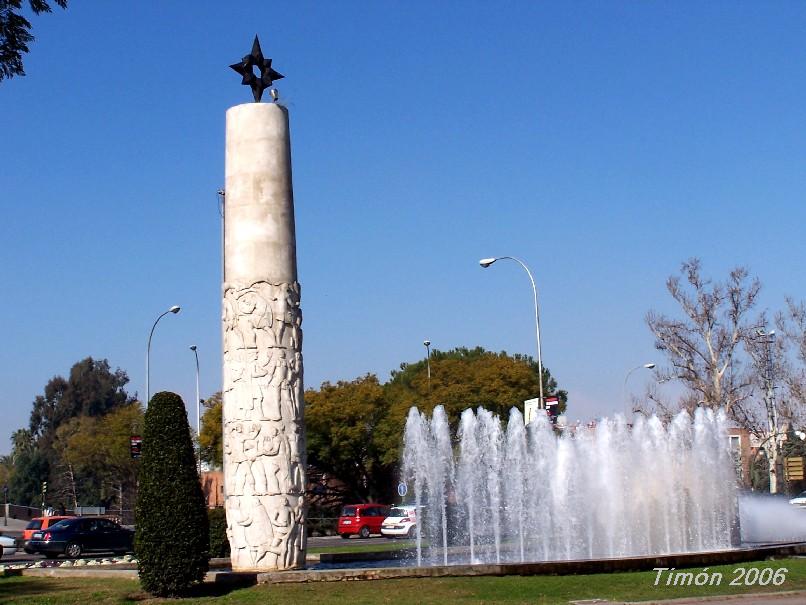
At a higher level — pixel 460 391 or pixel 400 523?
pixel 460 391

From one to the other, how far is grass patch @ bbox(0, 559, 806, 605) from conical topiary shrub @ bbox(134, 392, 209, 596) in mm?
424

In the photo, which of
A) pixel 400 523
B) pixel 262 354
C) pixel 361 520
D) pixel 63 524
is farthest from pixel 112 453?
pixel 262 354

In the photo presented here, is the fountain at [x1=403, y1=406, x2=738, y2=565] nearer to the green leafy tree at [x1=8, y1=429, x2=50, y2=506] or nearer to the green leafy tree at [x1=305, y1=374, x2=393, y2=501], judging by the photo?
the green leafy tree at [x1=305, y1=374, x2=393, y2=501]

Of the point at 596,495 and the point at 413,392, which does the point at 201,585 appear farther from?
the point at 413,392

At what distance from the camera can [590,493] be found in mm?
26172

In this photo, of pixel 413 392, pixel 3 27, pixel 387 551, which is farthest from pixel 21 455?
pixel 3 27

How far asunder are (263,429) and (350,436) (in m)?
39.0

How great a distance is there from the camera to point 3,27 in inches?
703

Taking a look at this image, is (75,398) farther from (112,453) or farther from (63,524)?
(63,524)

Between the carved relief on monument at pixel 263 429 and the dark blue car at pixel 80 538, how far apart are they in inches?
656

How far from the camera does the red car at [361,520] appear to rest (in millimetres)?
44625

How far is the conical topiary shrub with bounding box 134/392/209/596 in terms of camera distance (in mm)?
17078

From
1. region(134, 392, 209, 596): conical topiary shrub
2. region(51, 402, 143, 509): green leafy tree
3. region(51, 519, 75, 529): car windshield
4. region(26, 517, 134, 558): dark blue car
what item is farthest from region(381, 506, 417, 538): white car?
region(51, 402, 143, 509): green leafy tree

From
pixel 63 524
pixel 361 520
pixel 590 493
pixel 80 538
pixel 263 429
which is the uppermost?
pixel 263 429
